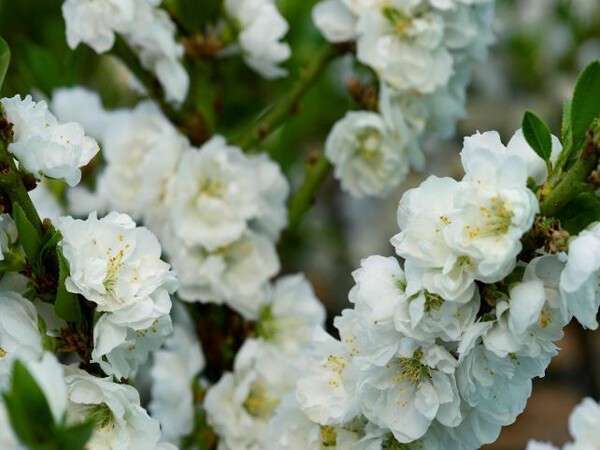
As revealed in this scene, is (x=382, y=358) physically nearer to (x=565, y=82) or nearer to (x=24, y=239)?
(x=24, y=239)

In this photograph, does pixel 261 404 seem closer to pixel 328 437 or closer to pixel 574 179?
pixel 328 437

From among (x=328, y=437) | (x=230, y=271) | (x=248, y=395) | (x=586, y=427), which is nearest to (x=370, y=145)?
(x=230, y=271)

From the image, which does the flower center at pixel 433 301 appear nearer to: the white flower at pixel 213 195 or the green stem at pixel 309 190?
the white flower at pixel 213 195

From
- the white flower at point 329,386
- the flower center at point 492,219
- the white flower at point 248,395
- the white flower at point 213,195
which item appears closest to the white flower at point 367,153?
the white flower at point 213,195

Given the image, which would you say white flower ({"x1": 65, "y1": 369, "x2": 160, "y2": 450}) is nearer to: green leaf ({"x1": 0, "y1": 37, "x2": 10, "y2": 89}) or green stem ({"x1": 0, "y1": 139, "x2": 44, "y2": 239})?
green stem ({"x1": 0, "y1": 139, "x2": 44, "y2": 239})

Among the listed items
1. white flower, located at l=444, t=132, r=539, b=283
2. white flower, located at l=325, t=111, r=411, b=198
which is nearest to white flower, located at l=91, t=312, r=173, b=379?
white flower, located at l=444, t=132, r=539, b=283
